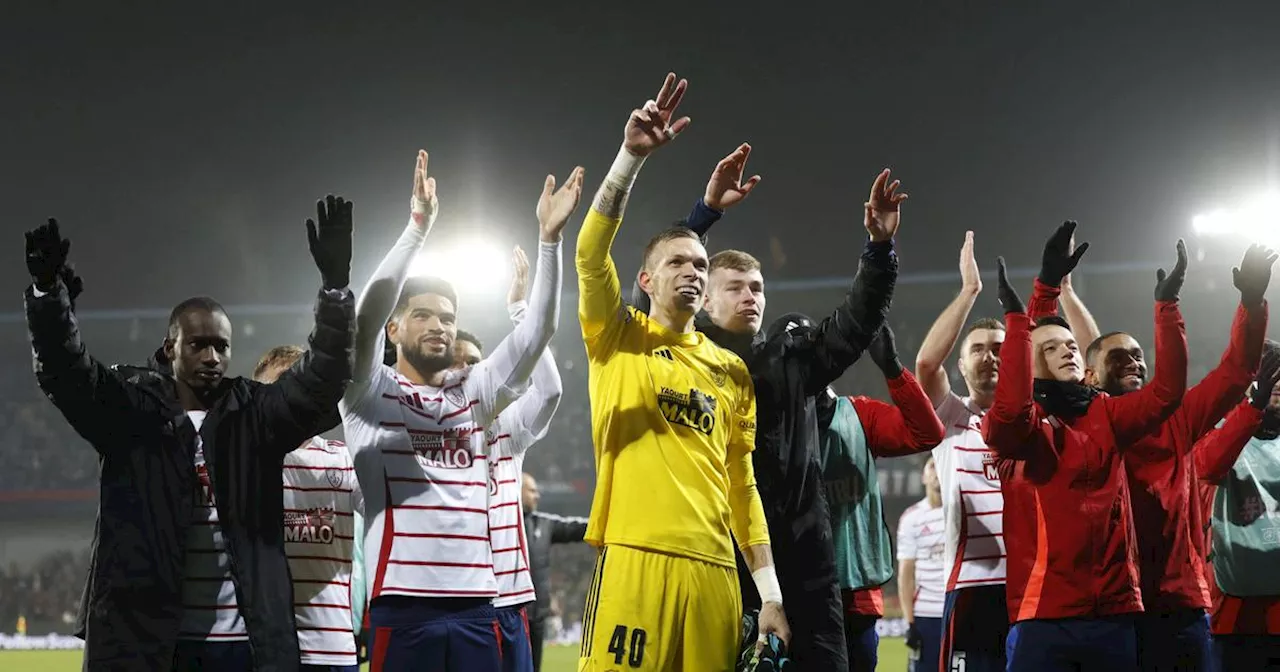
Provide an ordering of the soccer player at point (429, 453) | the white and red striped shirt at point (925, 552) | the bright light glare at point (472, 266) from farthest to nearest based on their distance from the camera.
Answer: the bright light glare at point (472, 266) → the white and red striped shirt at point (925, 552) → the soccer player at point (429, 453)

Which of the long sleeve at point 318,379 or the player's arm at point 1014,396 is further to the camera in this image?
the player's arm at point 1014,396

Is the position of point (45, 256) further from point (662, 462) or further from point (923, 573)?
point (923, 573)

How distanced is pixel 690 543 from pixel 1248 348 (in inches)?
122

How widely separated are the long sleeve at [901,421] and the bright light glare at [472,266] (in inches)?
838

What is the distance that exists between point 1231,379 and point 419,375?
3676 mm

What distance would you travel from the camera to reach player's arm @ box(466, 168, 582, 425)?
15.9 feet

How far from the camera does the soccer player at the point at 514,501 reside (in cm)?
500

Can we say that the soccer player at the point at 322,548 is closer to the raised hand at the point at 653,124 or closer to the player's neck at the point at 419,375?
the player's neck at the point at 419,375

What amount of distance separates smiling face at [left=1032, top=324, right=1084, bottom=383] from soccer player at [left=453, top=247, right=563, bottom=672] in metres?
2.26

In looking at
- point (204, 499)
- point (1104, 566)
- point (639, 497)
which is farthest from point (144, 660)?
point (1104, 566)

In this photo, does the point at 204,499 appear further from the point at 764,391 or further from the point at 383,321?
the point at 764,391

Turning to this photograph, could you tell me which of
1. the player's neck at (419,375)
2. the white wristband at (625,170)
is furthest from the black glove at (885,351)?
the player's neck at (419,375)

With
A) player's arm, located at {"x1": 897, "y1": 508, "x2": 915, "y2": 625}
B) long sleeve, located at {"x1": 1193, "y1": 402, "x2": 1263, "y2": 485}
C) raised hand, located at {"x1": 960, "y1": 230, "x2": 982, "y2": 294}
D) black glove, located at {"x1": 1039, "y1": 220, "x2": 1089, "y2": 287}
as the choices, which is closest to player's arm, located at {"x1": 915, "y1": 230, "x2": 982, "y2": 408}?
raised hand, located at {"x1": 960, "y1": 230, "x2": 982, "y2": 294}

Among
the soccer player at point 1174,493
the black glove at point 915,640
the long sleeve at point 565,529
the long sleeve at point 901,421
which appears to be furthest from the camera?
the long sleeve at point 565,529
